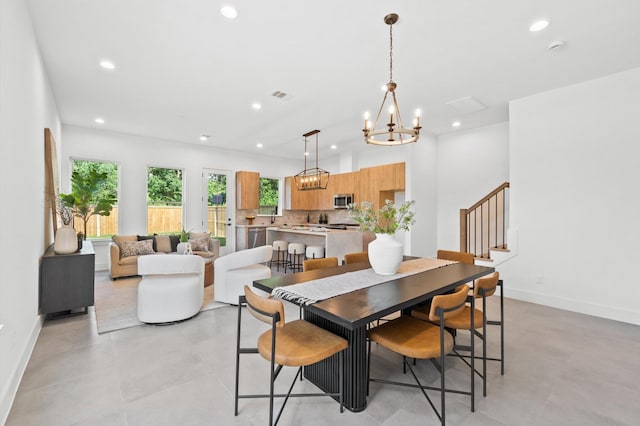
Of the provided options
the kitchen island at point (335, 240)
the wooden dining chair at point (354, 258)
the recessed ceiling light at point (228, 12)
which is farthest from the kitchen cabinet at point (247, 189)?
the recessed ceiling light at point (228, 12)

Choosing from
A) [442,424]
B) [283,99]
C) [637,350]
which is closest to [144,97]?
[283,99]

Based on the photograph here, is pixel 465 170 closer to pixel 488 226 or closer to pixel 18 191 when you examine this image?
pixel 488 226

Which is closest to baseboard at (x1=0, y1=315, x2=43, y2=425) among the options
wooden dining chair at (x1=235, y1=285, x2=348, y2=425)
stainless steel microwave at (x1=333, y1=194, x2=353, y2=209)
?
wooden dining chair at (x1=235, y1=285, x2=348, y2=425)

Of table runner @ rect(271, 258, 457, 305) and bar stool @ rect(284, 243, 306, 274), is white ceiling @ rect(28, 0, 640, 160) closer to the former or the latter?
table runner @ rect(271, 258, 457, 305)

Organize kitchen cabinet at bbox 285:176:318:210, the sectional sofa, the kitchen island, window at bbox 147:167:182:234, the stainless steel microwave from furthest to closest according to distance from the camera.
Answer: kitchen cabinet at bbox 285:176:318:210 → the stainless steel microwave → window at bbox 147:167:182:234 → the kitchen island → the sectional sofa

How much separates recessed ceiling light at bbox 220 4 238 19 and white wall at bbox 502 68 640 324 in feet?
13.8

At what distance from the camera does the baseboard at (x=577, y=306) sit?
362 cm

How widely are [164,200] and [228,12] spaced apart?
18.5ft

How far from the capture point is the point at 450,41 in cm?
299

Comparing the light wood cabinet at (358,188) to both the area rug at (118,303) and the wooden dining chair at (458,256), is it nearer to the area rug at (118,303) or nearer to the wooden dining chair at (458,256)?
the wooden dining chair at (458,256)

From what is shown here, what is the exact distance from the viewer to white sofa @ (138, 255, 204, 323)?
11.1ft

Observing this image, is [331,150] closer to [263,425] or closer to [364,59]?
[364,59]

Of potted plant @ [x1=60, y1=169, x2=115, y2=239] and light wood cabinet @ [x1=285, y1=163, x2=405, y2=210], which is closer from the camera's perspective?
potted plant @ [x1=60, y1=169, x2=115, y2=239]

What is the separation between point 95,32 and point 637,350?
610 centimetres
